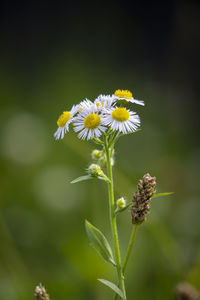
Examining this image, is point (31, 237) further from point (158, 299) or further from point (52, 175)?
point (158, 299)

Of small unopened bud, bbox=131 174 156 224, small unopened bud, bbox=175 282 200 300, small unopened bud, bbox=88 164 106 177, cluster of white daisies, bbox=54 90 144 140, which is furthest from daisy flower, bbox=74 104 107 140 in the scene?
small unopened bud, bbox=175 282 200 300

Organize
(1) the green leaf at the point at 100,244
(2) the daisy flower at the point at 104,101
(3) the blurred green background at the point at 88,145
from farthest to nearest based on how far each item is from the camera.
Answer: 1. (3) the blurred green background at the point at 88,145
2. (2) the daisy flower at the point at 104,101
3. (1) the green leaf at the point at 100,244

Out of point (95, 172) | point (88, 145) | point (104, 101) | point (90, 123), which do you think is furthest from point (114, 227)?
point (88, 145)

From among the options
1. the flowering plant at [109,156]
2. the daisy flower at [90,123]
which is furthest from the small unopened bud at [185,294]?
the daisy flower at [90,123]

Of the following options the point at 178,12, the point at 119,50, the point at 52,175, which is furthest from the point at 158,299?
the point at 119,50

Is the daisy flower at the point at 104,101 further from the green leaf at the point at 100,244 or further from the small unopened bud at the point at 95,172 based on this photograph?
the green leaf at the point at 100,244

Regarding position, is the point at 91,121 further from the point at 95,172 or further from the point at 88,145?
the point at 88,145

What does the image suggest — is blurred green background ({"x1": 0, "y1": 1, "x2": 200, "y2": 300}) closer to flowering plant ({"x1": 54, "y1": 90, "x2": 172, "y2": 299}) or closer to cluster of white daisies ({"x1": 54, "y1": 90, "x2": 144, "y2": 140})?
flowering plant ({"x1": 54, "y1": 90, "x2": 172, "y2": 299})

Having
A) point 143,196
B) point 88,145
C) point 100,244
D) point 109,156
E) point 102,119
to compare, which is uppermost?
point 88,145
